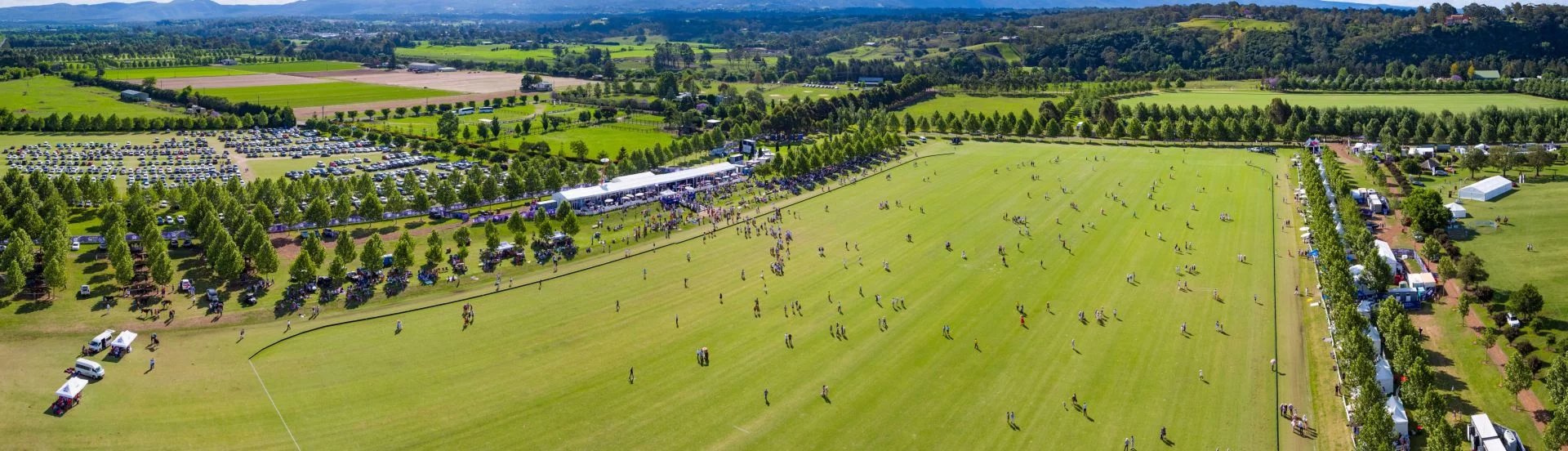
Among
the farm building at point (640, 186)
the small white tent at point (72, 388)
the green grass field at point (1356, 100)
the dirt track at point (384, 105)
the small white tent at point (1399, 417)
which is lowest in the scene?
the small white tent at point (72, 388)

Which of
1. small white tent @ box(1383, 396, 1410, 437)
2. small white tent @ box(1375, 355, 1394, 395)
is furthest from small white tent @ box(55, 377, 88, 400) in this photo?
small white tent @ box(1375, 355, 1394, 395)

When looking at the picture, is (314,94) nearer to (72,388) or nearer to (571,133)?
(571,133)

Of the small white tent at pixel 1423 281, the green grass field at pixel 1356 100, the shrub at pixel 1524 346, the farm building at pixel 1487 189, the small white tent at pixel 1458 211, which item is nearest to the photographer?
the shrub at pixel 1524 346

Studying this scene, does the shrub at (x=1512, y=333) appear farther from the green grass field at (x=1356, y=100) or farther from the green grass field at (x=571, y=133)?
the green grass field at (x=1356, y=100)

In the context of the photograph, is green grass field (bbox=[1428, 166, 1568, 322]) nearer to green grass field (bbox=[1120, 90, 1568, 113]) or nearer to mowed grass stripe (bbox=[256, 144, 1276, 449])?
mowed grass stripe (bbox=[256, 144, 1276, 449])

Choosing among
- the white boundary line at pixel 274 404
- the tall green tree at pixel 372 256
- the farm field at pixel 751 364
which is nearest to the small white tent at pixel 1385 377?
the farm field at pixel 751 364

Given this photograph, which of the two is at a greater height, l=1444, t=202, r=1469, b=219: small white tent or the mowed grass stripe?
l=1444, t=202, r=1469, b=219: small white tent
